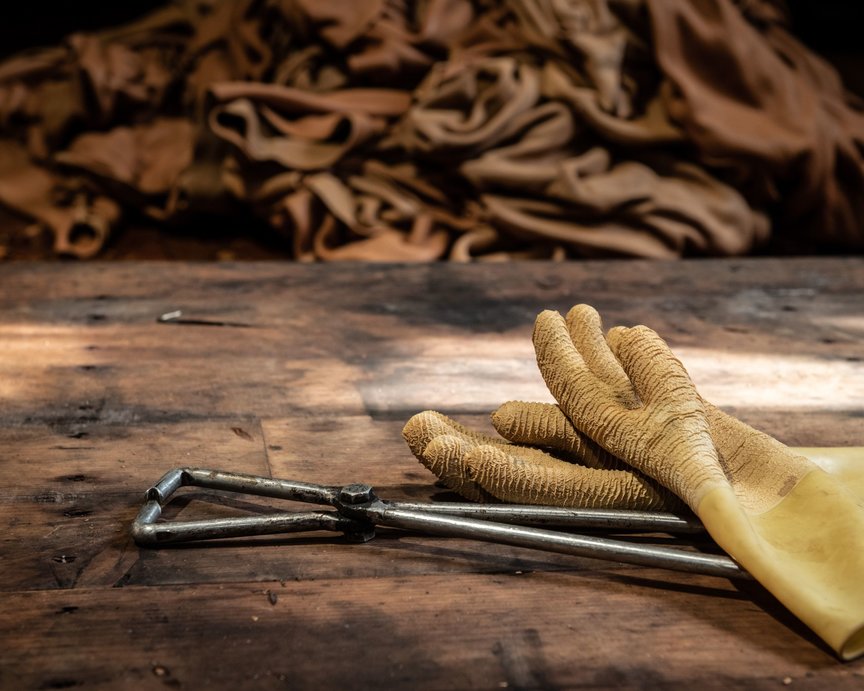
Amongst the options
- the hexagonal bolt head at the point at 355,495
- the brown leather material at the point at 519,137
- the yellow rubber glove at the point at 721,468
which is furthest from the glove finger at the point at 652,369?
the brown leather material at the point at 519,137

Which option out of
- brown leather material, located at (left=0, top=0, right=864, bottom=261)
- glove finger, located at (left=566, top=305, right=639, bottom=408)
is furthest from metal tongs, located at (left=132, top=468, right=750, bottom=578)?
brown leather material, located at (left=0, top=0, right=864, bottom=261)

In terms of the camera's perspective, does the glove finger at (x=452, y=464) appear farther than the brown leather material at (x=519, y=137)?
No

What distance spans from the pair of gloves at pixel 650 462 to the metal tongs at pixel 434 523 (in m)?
0.03

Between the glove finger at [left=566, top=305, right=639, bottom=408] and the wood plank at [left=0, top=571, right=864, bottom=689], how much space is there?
0.56ft

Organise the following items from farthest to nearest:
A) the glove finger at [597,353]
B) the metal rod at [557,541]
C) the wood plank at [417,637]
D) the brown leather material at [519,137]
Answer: the brown leather material at [519,137], the glove finger at [597,353], the metal rod at [557,541], the wood plank at [417,637]

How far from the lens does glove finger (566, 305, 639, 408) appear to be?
866mm

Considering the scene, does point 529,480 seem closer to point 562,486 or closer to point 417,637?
point 562,486

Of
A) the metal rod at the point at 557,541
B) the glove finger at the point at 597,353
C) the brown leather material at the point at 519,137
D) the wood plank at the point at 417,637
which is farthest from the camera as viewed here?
the brown leather material at the point at 519,137

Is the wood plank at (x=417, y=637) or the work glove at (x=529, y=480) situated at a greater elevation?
the work glove at (x=529, y=480)

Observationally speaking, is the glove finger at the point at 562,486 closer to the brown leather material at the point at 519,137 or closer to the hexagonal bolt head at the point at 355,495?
the hexagonal bolt head at the point at 355,495

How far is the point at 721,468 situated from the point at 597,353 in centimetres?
15

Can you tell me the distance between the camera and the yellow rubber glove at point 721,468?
2.29ft

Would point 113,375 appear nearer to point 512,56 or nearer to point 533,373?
point 533,373

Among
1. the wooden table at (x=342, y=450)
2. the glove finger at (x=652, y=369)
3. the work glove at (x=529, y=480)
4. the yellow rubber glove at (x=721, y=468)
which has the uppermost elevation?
the glove finger at (x=652, y=369)
